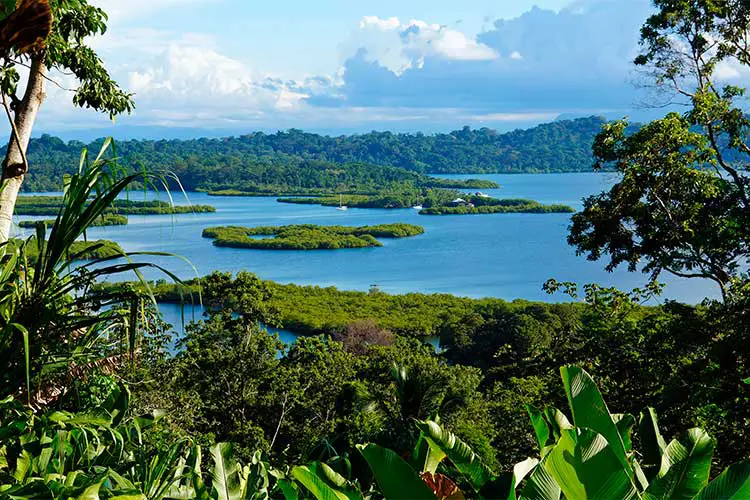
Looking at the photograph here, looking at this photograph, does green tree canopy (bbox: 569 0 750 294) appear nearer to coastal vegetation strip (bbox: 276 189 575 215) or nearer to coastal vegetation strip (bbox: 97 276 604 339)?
coastal vegetation strip (bbox: 97 276 604 339)

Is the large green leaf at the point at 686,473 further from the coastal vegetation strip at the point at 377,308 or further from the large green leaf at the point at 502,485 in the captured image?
the coastal vegetation strip at the point at 377,308

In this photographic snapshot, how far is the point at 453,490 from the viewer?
103 cm

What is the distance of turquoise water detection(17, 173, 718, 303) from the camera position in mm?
35688

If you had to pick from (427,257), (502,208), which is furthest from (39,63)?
(502,208)

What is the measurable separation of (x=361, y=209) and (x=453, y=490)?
6843 centimetres

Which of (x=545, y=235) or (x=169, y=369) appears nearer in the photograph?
(x=169, y=369)

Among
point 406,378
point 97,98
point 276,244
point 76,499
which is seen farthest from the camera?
point 276,244

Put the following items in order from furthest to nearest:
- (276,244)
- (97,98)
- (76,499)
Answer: (276,244)
(97,98)
(76,499)

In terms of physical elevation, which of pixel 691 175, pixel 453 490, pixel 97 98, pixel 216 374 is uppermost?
pixel 97 98

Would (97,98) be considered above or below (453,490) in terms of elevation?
above

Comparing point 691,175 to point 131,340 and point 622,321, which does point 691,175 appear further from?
point 131,340

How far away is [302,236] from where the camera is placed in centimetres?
4856

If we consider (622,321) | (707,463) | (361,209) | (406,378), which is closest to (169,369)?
(406,378)

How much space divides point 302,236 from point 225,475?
47.4 metres
